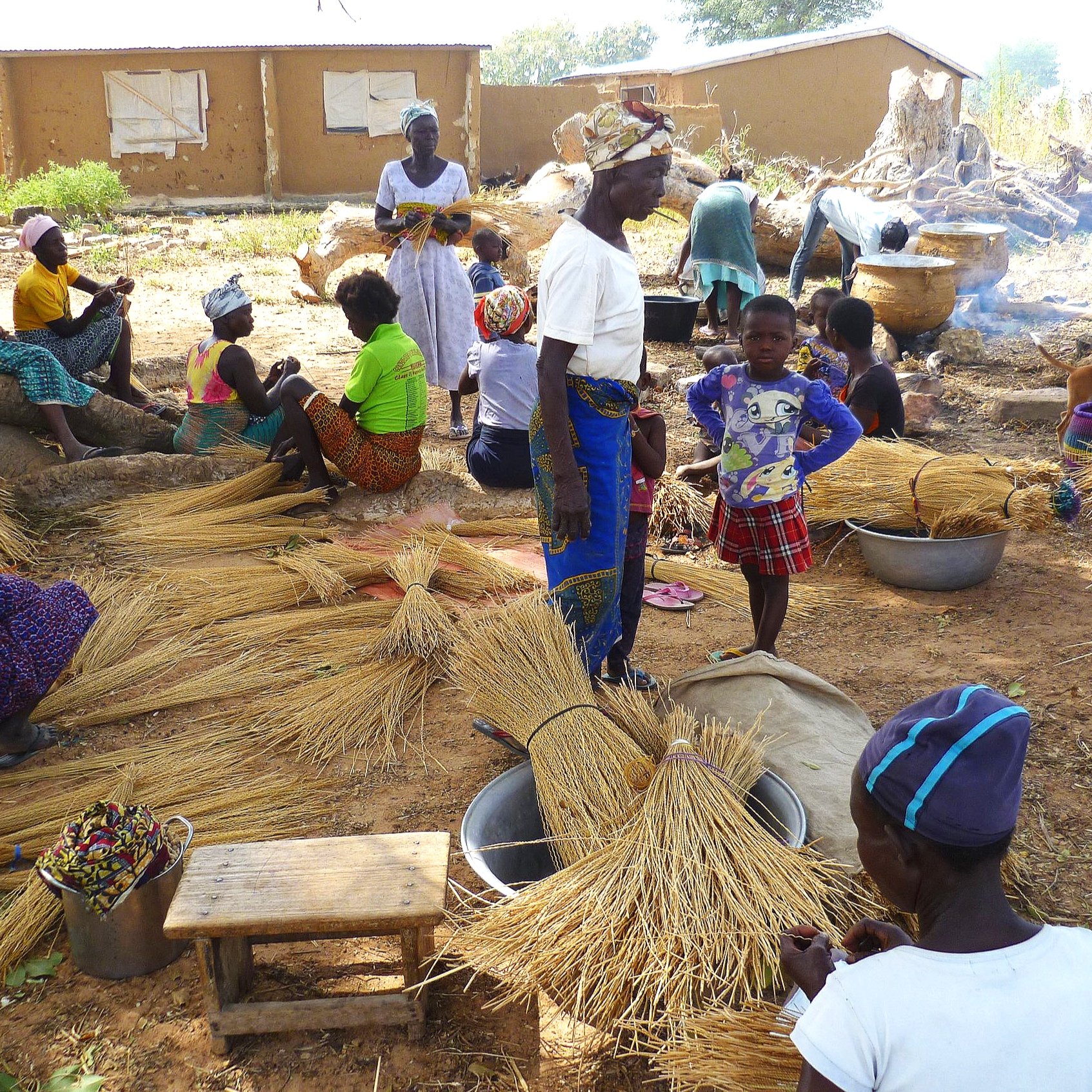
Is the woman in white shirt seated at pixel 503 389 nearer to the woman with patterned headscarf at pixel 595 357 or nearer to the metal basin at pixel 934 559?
the metal basin at pixel 934 559

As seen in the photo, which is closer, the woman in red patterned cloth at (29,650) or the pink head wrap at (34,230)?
the woman in red patterned cloth at (29,650)

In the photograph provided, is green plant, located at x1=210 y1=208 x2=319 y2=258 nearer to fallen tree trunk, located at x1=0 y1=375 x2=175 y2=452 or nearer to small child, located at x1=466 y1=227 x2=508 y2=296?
small child, located at x1=466 y1=227 x2=508 y2=296

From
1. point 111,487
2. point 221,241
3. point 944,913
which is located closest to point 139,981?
point 944,913

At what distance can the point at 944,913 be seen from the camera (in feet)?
4.08

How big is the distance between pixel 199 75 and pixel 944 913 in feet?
55.0

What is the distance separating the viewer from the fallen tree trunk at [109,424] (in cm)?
514

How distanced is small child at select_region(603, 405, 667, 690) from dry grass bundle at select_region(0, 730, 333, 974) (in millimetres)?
1026

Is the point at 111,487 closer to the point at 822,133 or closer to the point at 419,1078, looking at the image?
the point at 419,1078

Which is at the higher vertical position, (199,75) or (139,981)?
(199,75)

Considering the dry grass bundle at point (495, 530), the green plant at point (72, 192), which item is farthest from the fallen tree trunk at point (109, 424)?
the green plant at point (72, 192)

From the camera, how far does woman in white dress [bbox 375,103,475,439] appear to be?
5.68m

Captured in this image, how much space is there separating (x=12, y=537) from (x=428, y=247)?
2.79 meters

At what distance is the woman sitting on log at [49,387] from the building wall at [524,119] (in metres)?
13.0

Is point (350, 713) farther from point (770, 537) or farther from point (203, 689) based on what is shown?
point (770, 537)
